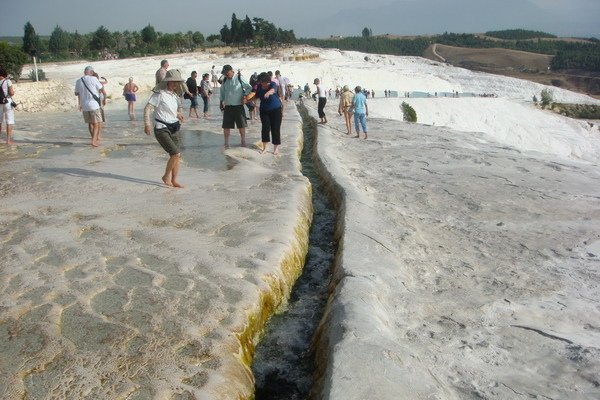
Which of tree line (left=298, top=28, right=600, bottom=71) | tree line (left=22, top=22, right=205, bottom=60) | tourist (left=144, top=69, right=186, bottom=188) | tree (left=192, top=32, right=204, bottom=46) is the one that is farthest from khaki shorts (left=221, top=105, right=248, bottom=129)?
tree line (left=298, top=28, right=600, bottom=71)

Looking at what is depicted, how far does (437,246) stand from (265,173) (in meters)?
2.96

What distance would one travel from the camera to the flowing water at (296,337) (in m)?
3.40

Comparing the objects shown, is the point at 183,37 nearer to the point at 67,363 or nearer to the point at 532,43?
the point at 67,363

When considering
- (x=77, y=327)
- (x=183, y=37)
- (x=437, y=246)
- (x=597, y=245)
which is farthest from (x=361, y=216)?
(x=183, y=37)

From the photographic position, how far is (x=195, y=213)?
18.6ft

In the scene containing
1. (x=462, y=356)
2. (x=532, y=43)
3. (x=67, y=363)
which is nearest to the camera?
(x=67, y=363)

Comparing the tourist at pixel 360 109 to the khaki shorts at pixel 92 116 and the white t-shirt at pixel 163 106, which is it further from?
the white t-shirt at pixel 163 106

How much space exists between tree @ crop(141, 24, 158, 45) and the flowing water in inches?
2549

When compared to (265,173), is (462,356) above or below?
below

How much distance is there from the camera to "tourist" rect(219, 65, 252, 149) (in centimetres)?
905

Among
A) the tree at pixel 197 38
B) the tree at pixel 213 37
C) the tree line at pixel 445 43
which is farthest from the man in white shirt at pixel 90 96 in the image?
the tree line at pixel 445 43

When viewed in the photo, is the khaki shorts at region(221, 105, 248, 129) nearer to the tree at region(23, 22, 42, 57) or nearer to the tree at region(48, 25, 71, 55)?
the tree at region(23, 22, 42, 57)

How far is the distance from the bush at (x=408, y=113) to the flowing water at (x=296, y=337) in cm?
2442

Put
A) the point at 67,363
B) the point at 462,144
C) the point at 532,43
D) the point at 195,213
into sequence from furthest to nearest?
the point at 532,43 → the point at 462,144 → the point at 195,213 → the point at 67,363
